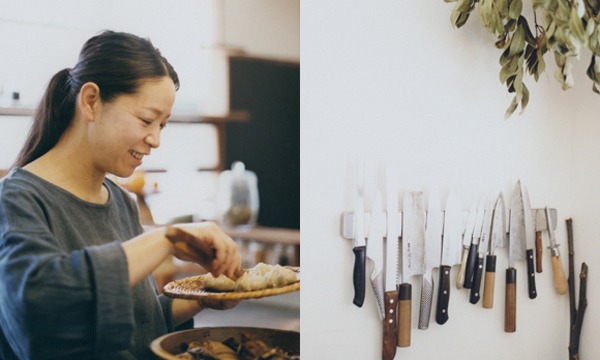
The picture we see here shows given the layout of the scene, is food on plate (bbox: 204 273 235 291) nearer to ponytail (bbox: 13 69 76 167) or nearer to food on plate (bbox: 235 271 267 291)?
food on plate (bbox: 235 271 267 291)

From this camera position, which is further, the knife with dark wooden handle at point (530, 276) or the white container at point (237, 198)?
the knife with dark wooden handle at point (530, 276)

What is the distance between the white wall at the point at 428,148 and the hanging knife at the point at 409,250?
0.05m

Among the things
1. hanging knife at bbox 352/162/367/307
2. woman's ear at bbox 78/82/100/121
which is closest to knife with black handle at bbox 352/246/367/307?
hanging knife at bbox 352/162/367/307

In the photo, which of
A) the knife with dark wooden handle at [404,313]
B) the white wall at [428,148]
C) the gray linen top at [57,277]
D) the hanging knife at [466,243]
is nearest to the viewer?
the gray linen top at [57,277]

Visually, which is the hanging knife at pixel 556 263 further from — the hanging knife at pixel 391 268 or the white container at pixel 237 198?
the white container at pixel 237 198

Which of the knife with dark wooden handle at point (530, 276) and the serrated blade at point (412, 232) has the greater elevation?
the serrated blade at point (412, 232)

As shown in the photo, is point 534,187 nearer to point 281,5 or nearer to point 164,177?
point 281,5

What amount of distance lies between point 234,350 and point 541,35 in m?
1.11

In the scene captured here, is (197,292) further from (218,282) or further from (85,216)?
(85,216)

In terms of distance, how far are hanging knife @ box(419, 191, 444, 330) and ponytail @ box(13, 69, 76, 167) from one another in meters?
0.98

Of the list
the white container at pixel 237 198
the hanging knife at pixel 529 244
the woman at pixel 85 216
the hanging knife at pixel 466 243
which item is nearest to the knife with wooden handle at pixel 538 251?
the hanging knife at pixel 529 244

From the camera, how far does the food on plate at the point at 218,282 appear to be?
121 cm

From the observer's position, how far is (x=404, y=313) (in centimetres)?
165

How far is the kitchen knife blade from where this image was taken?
1.62 metres
